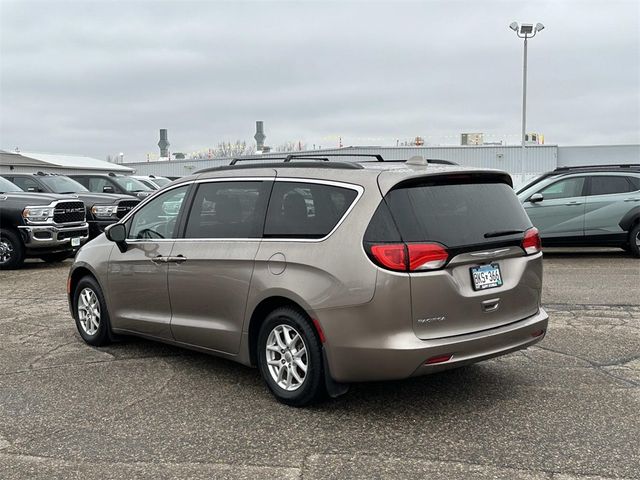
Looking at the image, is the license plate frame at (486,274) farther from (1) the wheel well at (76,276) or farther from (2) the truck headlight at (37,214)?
(2) the truck headlight at (37,214)

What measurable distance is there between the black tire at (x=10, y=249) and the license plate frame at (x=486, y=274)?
417 inches

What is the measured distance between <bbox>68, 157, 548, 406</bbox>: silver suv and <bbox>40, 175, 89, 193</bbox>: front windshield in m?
11.7

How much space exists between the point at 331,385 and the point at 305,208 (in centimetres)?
126

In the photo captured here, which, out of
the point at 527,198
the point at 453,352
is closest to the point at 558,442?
the point at 453,352

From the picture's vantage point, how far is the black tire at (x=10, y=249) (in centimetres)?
1289

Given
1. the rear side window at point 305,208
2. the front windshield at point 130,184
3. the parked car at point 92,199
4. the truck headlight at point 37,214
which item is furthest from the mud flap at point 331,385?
the front windshield at point 130,184

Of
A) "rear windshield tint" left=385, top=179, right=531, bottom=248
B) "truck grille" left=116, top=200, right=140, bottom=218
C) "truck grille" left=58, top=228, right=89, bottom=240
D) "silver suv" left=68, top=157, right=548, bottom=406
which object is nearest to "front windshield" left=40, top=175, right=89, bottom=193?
"truck grille" left=116, top=200, right=140, bottom=218

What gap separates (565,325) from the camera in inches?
291

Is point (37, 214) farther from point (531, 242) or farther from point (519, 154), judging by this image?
point (519, 154)

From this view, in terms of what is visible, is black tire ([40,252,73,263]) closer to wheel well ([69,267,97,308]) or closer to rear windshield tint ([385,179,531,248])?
wheel well ([69,267,97,308])

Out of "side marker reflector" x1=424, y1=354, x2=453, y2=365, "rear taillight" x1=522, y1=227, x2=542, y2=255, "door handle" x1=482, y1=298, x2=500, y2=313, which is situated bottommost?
"side marker reflector" x1=424, y1=354, x2=453, y2=365

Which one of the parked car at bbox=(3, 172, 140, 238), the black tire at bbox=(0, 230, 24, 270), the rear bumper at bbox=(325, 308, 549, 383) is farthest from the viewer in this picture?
the parked car at bbox=(3, 172, 140, 238)

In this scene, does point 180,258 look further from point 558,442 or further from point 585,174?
point 585,174

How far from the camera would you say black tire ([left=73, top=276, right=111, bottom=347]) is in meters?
6.69
